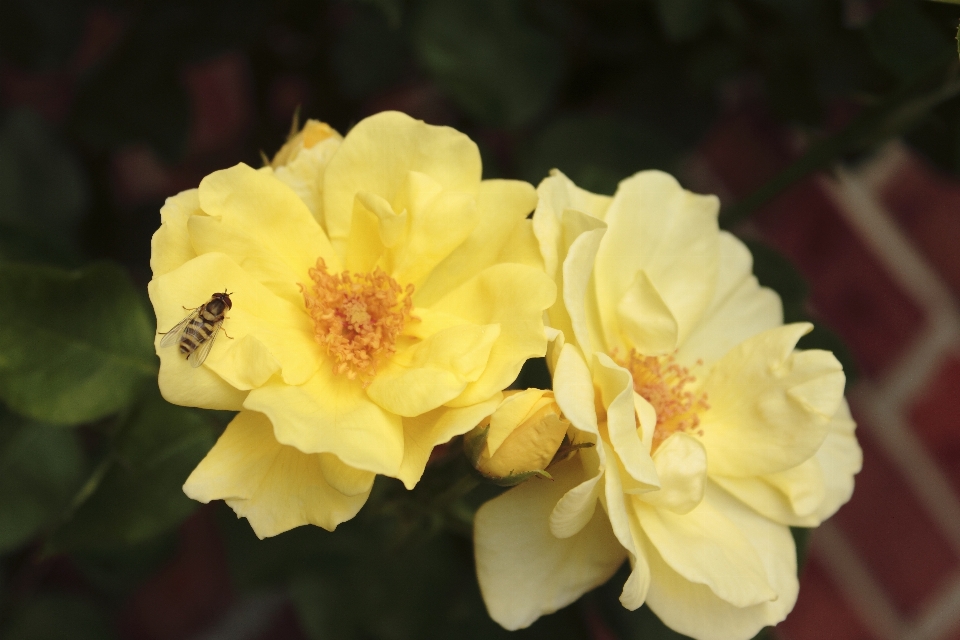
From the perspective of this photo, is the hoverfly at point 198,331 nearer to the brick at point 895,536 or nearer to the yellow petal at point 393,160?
the yellow petal at point 393,160

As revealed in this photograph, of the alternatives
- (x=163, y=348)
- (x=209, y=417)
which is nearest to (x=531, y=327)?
(x=163, y=348)

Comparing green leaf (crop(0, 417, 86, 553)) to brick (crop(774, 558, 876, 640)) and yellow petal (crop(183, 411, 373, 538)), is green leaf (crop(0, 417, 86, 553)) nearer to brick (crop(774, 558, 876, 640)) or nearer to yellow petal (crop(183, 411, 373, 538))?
yellow petal (crop(183, 411, 373, 538))

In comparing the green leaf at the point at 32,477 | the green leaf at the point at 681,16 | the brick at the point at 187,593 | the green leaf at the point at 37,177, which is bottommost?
the brick at the point at 187,593

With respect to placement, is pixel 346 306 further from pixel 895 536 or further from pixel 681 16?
pixel 895 536

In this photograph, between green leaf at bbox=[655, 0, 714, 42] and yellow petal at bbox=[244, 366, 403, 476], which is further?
green leaf at bbox=[655, 0, 714, 42]

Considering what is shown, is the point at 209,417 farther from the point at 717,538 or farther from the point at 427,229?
the point at 717,538

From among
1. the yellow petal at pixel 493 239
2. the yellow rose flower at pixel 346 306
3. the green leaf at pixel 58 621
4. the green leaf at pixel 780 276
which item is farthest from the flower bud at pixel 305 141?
the green leaf at pixel 58 621

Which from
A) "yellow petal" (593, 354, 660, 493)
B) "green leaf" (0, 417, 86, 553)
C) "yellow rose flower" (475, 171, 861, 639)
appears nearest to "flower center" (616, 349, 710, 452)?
"yellow rose flower" (475, 171, 861, 639)
